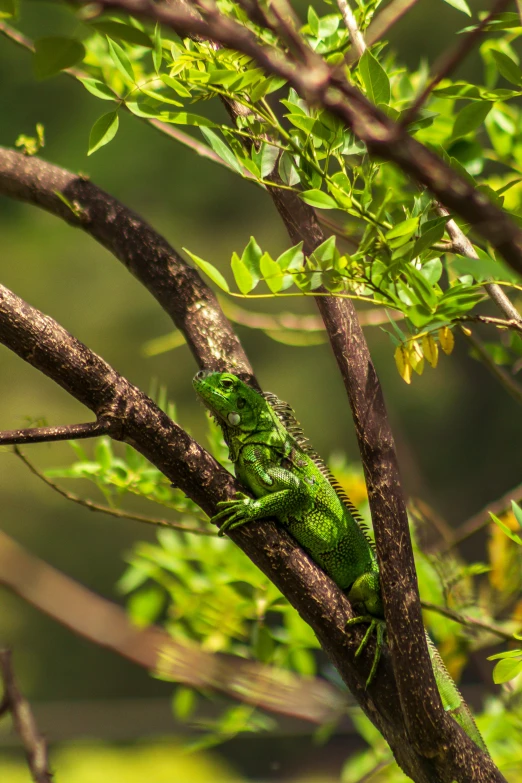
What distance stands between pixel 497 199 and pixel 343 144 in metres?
0.14

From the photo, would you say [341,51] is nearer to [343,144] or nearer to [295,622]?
[343,144]

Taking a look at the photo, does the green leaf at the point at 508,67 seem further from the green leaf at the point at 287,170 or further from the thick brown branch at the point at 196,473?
the thick brown branch at the point at 196,473

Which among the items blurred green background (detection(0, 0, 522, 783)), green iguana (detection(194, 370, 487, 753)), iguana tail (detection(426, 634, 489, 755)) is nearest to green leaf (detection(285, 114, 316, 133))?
green iguana (detection(194, 370, 487, 753))

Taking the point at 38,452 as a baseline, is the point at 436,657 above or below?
below

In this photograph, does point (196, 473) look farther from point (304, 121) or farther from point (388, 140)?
point (388, 140)

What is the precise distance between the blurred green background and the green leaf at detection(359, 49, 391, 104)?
267 cm

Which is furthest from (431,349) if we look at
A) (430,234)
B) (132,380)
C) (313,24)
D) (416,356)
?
(132,380)

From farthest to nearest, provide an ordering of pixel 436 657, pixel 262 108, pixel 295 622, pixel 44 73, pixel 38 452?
pixel 38 452 → pixel 295 622 → pixel 436 657 → pixel 262 108 → pixel 44 73

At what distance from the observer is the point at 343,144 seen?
0.65 m

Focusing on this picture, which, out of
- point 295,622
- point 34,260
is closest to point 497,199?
point 295,622

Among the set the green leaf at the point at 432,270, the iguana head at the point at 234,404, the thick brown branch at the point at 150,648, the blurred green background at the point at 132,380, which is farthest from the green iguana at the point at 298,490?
the blurred green background at the point at 132,380

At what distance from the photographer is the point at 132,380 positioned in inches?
130

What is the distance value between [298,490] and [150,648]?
38cm

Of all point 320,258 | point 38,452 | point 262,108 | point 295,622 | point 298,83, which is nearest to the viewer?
point 298,83
